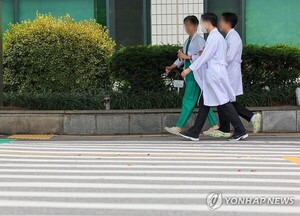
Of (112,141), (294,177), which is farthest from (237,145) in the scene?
(294,177)

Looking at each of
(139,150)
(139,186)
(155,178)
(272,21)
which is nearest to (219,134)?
(139,150)

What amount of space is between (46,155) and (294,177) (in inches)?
129

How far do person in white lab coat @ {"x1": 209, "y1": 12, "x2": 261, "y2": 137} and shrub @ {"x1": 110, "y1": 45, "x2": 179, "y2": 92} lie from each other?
157 centimetres

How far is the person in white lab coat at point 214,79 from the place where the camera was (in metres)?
9.56

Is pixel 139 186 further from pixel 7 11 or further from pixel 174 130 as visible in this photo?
pixel 7 11

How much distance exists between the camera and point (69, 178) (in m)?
6.76

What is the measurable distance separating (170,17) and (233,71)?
20.4ft

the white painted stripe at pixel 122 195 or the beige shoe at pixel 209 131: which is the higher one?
the beige shoe at pixel 209 131

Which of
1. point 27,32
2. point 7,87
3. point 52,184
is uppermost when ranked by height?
point 27,32

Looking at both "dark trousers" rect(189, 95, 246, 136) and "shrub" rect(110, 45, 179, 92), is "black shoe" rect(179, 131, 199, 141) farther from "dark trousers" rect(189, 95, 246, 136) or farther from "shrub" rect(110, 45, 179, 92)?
"shrub" rect(110, 45, 179, 92)

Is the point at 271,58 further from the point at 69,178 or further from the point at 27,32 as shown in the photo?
the point at 69,178

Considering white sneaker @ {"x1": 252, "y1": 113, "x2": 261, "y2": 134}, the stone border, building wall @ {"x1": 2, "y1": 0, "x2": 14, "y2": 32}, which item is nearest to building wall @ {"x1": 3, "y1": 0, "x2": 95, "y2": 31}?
building wall @ {"x1": 2, "y1": 0, "x2": 14, "y2": 32}

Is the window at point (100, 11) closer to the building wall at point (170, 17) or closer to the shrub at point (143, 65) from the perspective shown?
the building wall at point (170, 17)

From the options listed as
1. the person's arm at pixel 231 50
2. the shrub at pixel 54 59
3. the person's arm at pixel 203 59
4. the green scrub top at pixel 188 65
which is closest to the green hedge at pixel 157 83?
the shrub at pixel 54 59
